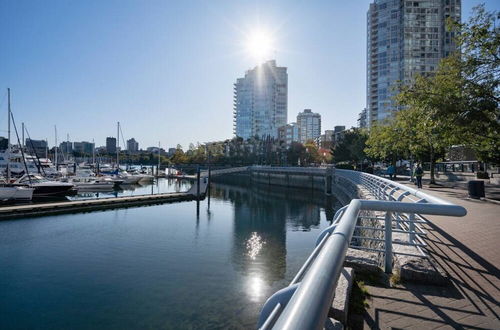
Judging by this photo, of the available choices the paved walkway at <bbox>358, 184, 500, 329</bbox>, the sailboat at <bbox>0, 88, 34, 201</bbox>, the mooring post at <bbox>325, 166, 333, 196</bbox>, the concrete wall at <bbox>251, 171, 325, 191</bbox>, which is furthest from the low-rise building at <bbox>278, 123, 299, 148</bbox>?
the paved walkway at <bbox>358, 184, 500, 329</bbox>

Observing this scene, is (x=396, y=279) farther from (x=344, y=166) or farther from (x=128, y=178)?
(x=128, y=178)

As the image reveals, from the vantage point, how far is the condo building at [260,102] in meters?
178

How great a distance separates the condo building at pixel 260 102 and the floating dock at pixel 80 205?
5484 inches

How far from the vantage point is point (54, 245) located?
17.9 metres

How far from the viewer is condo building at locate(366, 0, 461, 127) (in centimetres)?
9025

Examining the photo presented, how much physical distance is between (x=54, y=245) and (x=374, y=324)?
19.7m

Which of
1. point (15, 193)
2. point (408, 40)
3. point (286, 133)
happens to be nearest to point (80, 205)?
point (15, 193)

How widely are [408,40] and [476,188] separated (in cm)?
9067

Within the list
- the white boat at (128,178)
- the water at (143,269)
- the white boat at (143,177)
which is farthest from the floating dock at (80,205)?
the white boat at (143,177)

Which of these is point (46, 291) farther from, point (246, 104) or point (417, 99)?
point (246, 104)

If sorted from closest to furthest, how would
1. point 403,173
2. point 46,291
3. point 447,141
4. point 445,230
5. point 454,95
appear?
point 445,230 < point 46,291 < point 454,95 < point 447,141 < point 403,173

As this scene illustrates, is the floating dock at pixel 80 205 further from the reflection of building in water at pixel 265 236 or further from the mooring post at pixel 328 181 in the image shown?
the mooring post at pixel 328 181

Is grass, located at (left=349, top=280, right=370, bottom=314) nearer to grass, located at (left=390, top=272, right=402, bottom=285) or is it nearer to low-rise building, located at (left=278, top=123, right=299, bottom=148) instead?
→ grass, located at (left=390, top=272, right=402, bottom=285)

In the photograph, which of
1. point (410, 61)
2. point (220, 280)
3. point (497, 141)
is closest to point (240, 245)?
point (220, 280)
